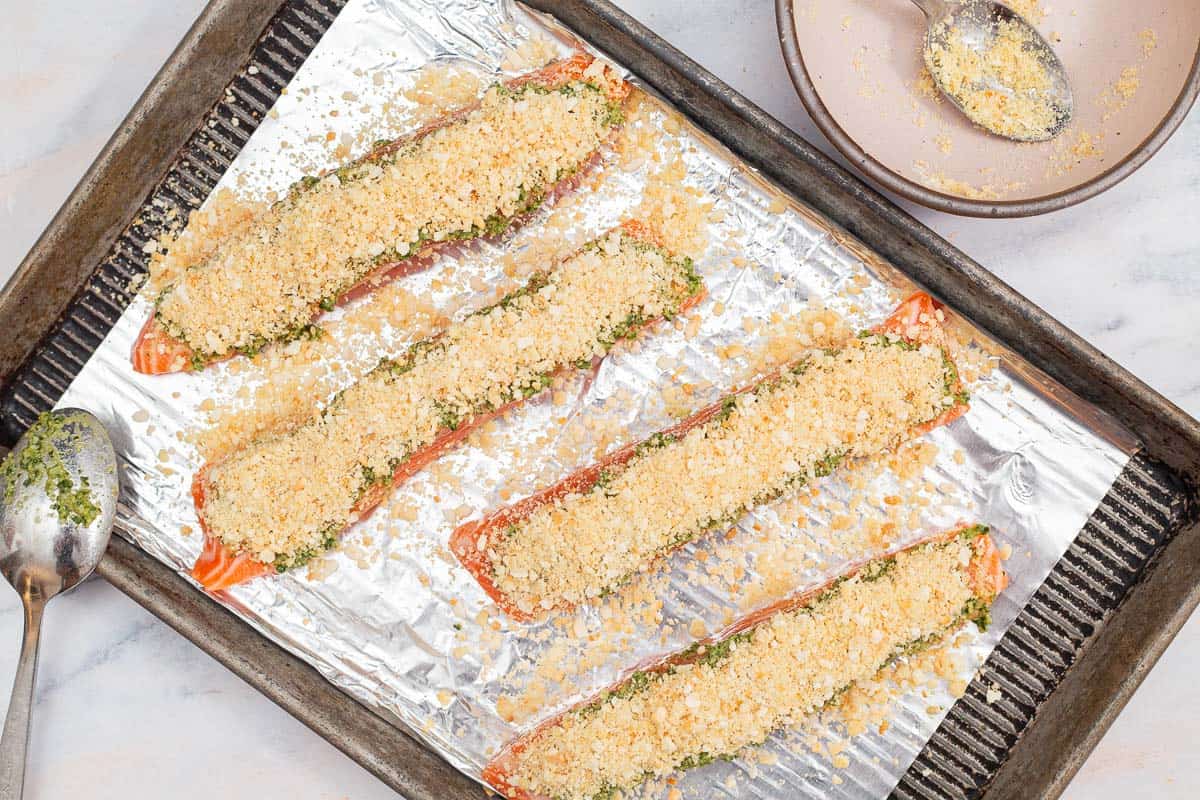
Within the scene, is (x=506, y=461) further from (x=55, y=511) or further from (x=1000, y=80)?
(x=1000, y=80)

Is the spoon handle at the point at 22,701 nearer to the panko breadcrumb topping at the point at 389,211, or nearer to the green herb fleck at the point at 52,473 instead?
the green herb fleck at the point at 52,473

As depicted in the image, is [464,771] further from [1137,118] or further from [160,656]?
[1137,118]

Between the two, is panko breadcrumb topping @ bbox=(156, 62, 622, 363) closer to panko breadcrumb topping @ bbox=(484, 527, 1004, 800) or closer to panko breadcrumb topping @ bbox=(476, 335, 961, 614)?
panko breadcrumb topping @ bbox=(476, 335, 961, 614)

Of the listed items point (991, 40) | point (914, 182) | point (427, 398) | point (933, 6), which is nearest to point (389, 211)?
point (427, 398)

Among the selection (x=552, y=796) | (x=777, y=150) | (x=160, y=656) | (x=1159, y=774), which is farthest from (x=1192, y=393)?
(x=160, y=656)

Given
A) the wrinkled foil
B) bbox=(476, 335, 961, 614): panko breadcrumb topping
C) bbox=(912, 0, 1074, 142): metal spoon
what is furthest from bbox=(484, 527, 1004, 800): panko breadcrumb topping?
bbox=(912, 0, 1074, 142): metal spoon

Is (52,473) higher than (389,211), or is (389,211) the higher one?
(389,211)

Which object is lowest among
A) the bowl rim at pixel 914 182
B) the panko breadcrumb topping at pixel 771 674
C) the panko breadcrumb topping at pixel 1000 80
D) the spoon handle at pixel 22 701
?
the spoon handle at pixel 22 701

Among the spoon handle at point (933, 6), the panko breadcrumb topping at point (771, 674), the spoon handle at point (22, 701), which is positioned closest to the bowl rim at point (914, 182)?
the spoon handle at point (933, 6)
